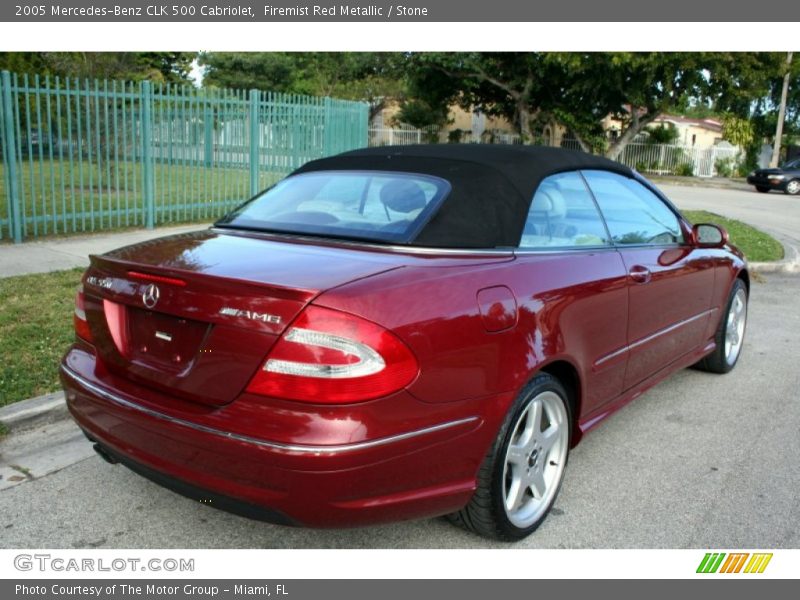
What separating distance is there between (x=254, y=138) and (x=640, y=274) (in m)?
10.1

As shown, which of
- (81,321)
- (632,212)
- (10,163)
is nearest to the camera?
(81,321)

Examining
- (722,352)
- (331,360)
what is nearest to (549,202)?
(331,360)

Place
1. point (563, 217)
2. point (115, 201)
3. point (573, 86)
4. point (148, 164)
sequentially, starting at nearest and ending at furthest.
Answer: point (563, 217) → point (148, 164) → point (115, 201) → point (573, 86)

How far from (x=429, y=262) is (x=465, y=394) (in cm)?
52

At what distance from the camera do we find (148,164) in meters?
10.8

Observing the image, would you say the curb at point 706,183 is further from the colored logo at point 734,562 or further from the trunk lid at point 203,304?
the trunk lid at point 203,304

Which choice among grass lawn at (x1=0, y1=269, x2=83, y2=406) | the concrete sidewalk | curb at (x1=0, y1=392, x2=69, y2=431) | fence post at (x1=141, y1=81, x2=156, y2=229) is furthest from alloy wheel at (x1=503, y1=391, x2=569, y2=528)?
fence post at (x1=141, y1=81, x2=156, y2=229)

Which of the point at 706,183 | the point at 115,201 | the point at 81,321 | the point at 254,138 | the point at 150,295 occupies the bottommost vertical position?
the point at 115,201

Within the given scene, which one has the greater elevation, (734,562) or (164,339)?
(164,339)

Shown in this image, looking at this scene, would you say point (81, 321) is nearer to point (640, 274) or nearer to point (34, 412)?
point (34, 412)

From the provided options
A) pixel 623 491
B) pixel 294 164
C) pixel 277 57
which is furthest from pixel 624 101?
pixel 623 491

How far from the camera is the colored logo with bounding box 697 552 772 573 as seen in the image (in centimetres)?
291

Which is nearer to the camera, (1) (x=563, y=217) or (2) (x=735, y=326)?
(1) (x=563, y=217)

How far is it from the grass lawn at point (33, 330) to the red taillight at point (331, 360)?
2454mm
